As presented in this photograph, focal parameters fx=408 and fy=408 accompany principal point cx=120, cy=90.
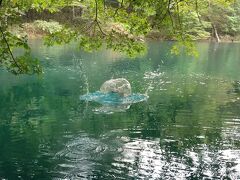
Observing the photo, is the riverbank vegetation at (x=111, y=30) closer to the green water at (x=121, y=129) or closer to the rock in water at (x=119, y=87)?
the green water at (x=121, y=129)

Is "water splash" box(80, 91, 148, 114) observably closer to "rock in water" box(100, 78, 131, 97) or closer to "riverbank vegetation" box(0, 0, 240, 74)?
"rock in water" box(100, 78, 131, 97)

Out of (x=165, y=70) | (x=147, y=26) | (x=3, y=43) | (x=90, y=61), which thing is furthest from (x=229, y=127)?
(x=90, y=61)

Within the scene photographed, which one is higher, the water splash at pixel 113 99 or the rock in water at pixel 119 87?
the rock in water at pixel 119 87

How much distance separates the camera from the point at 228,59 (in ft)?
126

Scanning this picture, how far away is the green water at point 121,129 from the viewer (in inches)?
398

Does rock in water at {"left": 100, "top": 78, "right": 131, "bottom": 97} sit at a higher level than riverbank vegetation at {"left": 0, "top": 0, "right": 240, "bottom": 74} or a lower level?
lower

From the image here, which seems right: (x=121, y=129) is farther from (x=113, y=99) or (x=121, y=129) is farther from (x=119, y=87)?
(x=119, y=87)

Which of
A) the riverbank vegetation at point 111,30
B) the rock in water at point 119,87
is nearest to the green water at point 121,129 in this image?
the rock in water at point 119,87

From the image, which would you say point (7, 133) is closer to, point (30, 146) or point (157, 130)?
point (30, 146)

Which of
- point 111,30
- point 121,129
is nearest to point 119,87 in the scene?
point 121,129

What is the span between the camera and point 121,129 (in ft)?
45.8

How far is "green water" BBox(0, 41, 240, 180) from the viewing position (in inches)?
398

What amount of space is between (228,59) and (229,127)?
2500cm

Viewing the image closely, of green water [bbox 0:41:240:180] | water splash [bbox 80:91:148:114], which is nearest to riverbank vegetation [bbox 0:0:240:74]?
green water [bbox 0:41:240:180]
